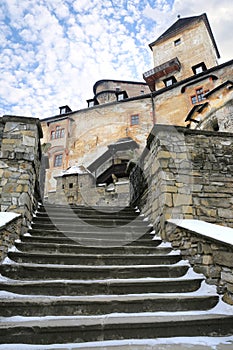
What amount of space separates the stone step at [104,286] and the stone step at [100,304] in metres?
0.10

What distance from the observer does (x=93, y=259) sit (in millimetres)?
3180

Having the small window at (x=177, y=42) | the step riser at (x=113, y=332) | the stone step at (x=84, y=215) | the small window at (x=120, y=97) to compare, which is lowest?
the step riser at (x=113, y=332)

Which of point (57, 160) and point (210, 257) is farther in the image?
point (57, 160)

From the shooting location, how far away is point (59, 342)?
198 centimetres

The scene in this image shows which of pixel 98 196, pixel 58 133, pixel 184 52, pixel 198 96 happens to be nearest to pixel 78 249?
pixel 98 196

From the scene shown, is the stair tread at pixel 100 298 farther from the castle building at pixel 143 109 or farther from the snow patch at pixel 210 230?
the castle building at pixel 143 109

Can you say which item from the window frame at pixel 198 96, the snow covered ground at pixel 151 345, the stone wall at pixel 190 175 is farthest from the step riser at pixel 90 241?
the window frame at pixel 198 96

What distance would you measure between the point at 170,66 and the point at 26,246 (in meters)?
23.3

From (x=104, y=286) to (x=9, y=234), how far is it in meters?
1.43

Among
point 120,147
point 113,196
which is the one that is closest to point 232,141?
point 113,196

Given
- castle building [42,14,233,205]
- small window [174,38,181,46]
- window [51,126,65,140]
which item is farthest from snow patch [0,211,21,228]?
small window [174,38,181,46]

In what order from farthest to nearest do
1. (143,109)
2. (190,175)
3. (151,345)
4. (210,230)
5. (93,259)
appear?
(143,109), (190,175), (93,259), (210,230), (151,345)

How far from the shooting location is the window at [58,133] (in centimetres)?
2310

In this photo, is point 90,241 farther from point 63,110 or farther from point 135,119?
point 63,110
